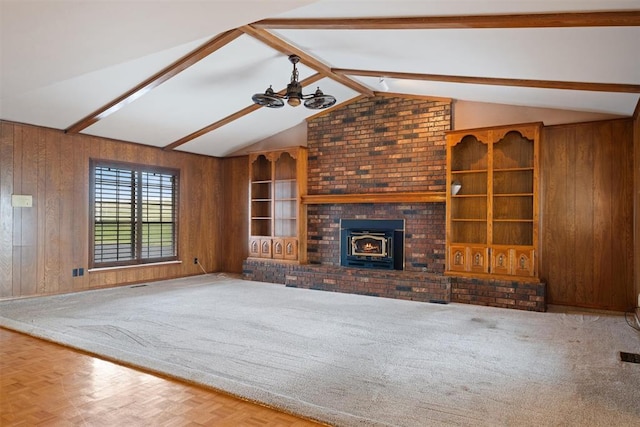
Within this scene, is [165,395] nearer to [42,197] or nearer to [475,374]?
[475,374]

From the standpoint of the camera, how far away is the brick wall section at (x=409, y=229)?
613cm

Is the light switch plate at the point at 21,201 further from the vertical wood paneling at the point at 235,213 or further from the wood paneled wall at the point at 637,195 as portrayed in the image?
the wood paneled wall at the point at 637,195

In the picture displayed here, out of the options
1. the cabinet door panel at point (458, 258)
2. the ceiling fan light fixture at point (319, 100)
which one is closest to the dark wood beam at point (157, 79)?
the ceiling fan light fixture at point (319, 100)

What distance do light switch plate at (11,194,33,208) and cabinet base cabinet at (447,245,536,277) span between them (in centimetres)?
609

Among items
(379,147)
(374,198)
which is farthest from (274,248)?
(379,147)

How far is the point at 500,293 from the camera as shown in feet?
17.6

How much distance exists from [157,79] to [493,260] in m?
5.02

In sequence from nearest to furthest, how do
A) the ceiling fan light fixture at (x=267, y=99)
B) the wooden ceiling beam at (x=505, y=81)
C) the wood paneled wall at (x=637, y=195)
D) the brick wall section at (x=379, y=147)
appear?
the wooden ceiling beam at (x=505, y=81) → the wood paneled wall at (x=637, y=195) → the ceiling fan light fixture at (x=267, y=99) → the brick wall section at (x=379, y=147)

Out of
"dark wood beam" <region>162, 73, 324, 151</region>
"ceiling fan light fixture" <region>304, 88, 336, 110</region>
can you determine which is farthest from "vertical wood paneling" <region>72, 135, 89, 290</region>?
"ceiling fan light fixture" <region>304, 88, 336, 110</region>

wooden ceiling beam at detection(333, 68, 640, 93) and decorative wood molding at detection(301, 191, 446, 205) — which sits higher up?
wooden ceiling beam at detection(333, 68, 640, 93)

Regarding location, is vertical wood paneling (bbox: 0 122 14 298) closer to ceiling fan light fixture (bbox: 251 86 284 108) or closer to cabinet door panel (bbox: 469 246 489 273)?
ceiling fan light fixture (bbox: 251 86 284 108)

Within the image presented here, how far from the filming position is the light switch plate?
5609 millimetres

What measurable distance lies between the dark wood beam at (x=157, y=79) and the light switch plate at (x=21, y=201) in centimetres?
115

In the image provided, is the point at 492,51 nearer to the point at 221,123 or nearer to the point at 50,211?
the point at 221,123
